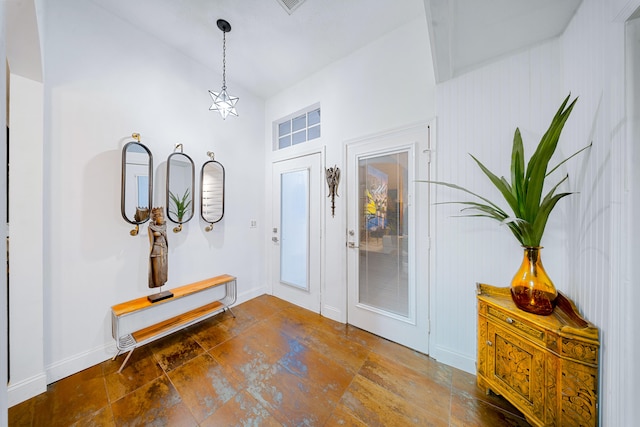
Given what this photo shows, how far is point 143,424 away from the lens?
1.38 meters

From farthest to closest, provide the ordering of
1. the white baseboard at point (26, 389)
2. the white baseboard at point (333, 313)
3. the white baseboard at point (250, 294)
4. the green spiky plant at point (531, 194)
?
the white baseboard at point (250, 294) < the white baseboard at point (333, 313) < the white baseboard at point (26, 389) < the green spiky plant at point (531, 194)

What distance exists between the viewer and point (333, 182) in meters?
2.55

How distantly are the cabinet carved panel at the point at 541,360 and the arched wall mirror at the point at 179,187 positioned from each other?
9.56 ft

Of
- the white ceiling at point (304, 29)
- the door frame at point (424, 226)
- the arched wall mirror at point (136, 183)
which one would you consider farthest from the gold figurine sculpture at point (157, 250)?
the door frame at point (424, 226)

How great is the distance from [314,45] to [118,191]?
8.17ft

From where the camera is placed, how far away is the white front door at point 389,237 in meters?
2.04

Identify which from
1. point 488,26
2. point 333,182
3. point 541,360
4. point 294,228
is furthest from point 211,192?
point 541,360

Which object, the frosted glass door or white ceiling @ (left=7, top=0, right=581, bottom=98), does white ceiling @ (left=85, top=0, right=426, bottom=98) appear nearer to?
white ceiling @ (left=7, top=0, right=581, bottom=98)

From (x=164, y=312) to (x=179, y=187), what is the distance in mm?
1379

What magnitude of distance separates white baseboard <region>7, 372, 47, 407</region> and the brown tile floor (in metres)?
0.05

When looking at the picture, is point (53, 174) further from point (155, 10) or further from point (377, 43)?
point (377, 43)

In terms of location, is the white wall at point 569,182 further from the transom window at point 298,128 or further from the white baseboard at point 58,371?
the white baseboard at point 58,371

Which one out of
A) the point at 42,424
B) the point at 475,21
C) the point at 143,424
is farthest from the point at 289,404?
the point at 475,21

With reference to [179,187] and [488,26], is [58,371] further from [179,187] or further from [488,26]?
[488,26]
